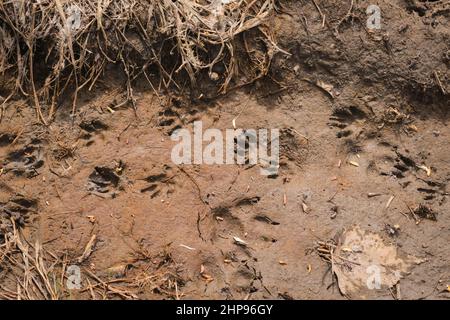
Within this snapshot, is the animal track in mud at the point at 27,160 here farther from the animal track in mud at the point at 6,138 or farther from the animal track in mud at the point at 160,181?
the animal track in mud at the point at 160,181

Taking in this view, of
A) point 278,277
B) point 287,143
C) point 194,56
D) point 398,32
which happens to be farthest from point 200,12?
point 278,277

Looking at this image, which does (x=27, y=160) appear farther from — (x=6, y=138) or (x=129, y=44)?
(x=129, y=44)

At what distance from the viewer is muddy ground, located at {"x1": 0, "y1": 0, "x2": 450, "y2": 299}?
8.66ft

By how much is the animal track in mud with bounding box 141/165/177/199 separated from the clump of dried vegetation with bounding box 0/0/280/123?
41 cm

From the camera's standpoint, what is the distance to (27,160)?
2887mm

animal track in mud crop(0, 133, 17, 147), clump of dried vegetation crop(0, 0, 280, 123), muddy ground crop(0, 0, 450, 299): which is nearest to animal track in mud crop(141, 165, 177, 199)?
muddy ground crop(0, 0, 450, 299)

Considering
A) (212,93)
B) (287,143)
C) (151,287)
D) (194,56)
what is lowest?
(151,287)

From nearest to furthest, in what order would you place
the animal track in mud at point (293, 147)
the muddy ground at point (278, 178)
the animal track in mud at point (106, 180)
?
the muddy ground at point (278, 178)
the animal track in mud at point (106, 180)
the animal track in mud at point (293, 147)

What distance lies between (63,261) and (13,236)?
0.84 ft

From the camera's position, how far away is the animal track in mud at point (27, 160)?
286 cm

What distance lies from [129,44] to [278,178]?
96 centimetres

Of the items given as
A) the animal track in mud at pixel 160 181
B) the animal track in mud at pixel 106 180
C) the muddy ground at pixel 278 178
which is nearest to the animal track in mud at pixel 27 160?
the muddy ground at pixel 278 178

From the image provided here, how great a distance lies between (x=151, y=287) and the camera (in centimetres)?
260

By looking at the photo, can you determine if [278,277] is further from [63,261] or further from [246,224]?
[63,261]
